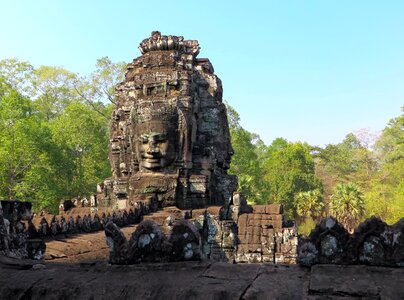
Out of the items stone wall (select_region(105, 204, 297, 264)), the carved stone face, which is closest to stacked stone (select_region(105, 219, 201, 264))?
stone wall (select_region(105, 204, 297, 264))

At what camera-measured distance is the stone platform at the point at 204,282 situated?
88.6 inches

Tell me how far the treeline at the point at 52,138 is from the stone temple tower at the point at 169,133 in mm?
6173

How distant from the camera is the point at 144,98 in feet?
45.6

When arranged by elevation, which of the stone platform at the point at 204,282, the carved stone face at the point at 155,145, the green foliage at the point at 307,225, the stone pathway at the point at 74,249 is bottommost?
the green foliage at the point at 307,225

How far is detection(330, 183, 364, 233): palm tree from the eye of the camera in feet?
84.9

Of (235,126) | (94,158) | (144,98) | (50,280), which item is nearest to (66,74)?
(94,158)

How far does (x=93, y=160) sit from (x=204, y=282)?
79.9 feet

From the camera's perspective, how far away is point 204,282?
2.52 metres

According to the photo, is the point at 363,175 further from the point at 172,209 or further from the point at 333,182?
the point at 172,209

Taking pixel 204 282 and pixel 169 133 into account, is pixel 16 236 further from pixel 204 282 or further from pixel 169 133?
pixel 169 133

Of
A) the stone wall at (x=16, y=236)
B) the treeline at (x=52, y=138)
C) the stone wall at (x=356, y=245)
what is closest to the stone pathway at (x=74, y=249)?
the stone wall at (x=16, y=236)

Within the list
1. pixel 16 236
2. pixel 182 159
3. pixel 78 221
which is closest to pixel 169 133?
pixel 182 159

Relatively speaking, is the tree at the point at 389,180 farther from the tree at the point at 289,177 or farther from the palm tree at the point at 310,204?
the tree at the point at 289,177

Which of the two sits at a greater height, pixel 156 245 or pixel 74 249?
pixel 156 245
